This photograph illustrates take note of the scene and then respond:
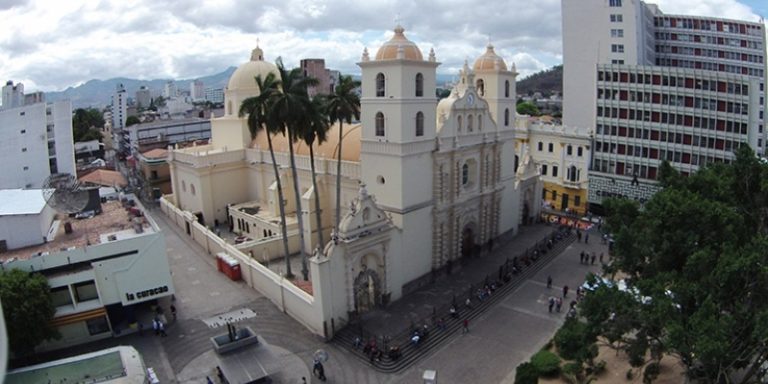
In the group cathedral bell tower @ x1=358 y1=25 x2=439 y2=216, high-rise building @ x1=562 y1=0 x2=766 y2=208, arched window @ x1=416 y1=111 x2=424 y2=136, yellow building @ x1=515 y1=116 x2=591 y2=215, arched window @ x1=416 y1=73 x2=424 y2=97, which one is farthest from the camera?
yellow building @ x1=515 y1=116 x2=591 y2=215

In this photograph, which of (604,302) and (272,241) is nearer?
(604,302)

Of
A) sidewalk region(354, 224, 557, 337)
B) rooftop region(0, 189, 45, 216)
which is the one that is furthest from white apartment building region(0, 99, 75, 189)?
sidewalk region(354, 224, 557, 337)

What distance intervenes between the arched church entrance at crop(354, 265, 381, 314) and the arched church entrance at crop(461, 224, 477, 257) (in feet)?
36.1

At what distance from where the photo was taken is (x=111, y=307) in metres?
32.4

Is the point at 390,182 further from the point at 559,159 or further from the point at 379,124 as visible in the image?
the point at 559,159

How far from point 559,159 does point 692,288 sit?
42175 millimetres

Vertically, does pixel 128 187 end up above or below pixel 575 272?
above

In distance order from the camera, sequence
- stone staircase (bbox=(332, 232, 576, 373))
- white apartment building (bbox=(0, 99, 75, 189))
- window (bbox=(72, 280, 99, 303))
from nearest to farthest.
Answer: stone staircase (bbox=(332, 232, 576, 373))
window (bbox=(72, 280, 99, 303))
white apartment building (bbox=(0, 99, 75, 189))

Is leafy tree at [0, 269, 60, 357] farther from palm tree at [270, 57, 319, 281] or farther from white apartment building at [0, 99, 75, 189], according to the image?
white apartment building at [0, 99, 75, 189]

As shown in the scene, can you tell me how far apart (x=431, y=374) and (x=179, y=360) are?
1526cm

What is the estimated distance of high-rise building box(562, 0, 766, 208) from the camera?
49000mm

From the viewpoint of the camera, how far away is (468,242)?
43.8 meters

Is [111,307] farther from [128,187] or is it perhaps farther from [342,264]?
[128,187]

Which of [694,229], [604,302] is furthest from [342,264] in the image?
[694,229]
